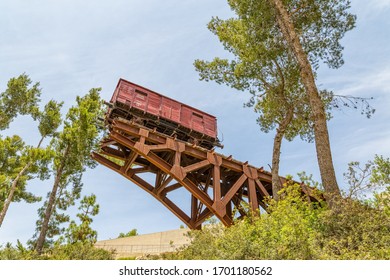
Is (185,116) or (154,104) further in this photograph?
(185,116)

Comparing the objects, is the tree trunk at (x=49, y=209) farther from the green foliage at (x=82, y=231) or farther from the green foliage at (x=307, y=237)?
the green foliage at (x=307, y=237)

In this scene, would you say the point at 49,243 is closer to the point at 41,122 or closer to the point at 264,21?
the point at 41,122

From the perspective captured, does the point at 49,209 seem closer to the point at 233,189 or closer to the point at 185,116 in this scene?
the point at 185,116

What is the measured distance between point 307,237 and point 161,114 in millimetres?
12198

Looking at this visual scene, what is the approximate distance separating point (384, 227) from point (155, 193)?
38.6ft

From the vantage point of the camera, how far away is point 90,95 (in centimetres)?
2209

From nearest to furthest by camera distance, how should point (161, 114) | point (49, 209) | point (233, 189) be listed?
point (233, 189)
point (161, 114)
point (49, 209)

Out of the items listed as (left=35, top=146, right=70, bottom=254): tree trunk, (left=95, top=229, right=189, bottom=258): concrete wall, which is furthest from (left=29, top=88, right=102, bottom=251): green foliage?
(left=95, top=229, right=189, bottom=258): concrete wall

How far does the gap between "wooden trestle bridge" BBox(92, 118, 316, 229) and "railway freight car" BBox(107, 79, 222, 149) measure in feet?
4.40

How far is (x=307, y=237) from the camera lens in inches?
215

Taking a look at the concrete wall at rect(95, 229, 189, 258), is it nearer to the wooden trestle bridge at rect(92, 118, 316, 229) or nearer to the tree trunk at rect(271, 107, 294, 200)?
the wooden trestle bridge at rect(92, 118, 316, 229)

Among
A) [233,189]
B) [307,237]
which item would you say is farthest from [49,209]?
[307,237]
